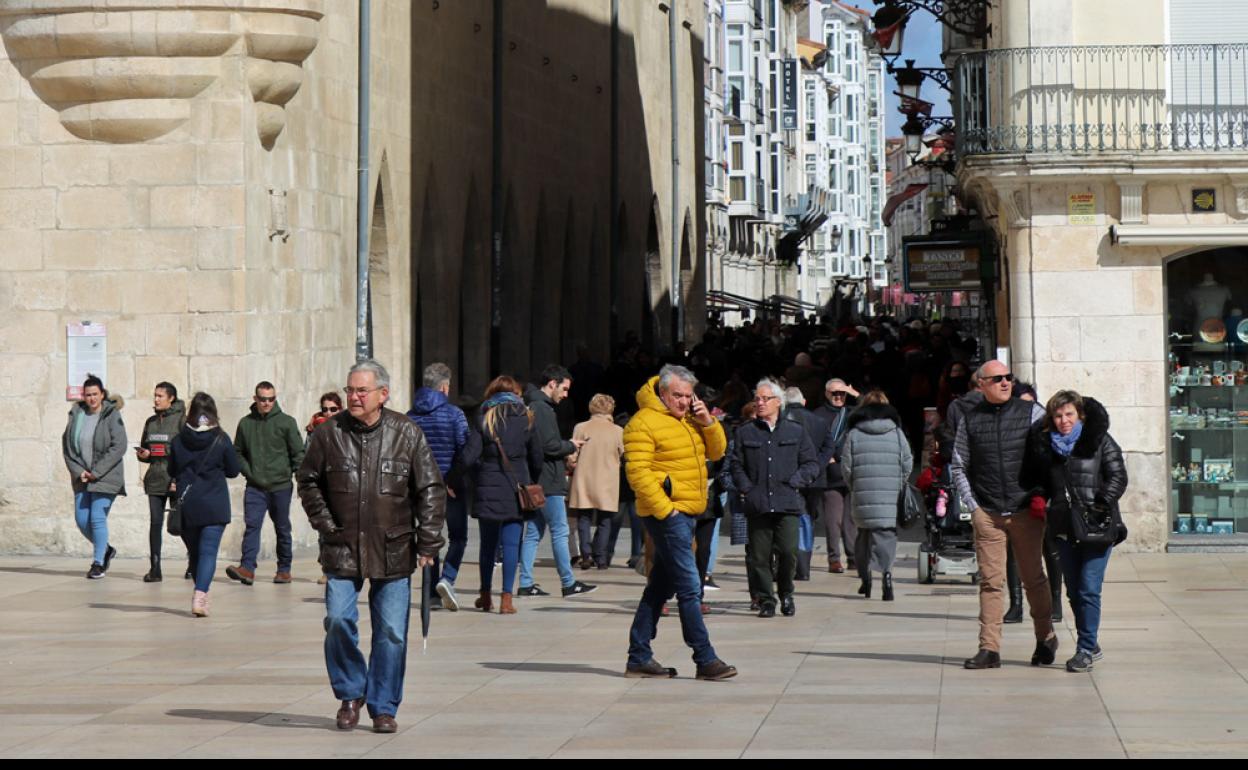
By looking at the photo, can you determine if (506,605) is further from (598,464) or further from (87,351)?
(87,351)

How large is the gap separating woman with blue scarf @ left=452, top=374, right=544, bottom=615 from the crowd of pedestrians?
0.05 feet

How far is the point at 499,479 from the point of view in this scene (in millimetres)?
15211

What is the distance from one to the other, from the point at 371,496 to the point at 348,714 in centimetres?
98

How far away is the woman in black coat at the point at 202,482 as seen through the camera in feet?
→ 49.9

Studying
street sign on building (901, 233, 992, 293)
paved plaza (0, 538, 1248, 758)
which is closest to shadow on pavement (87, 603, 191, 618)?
paved plaza (0, 538, 1248, 758)

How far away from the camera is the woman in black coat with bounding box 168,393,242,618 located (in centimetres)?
1522

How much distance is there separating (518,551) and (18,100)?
22.9 feet

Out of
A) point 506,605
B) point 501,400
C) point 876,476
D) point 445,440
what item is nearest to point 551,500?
point 501,400

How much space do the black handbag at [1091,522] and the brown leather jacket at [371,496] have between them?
12.0 ft

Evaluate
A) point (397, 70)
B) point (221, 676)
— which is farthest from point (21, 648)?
point (397, 70)

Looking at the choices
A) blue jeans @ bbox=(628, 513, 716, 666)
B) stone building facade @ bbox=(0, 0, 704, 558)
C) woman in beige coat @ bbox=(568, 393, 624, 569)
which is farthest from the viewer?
stone building facade @ bbox=(0, 0, 704, 558)

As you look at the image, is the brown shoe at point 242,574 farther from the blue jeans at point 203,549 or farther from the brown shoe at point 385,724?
the brown shoe at point 385,724

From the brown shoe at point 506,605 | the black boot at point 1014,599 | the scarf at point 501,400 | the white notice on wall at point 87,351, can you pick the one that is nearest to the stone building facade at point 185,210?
the white notice on wall at point 87,351

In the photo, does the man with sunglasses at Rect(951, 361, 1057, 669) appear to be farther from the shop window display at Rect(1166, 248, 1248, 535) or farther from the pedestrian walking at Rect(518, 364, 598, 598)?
the shop window display at Rect(1166, 248, 1248, 535)
